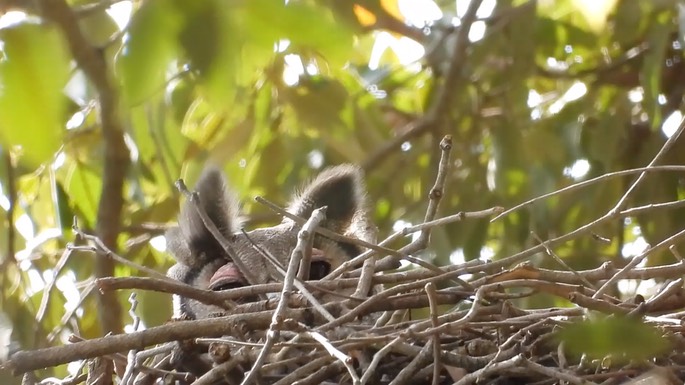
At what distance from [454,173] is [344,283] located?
152cm

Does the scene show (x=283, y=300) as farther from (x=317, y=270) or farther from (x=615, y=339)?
(x=317, y=270)

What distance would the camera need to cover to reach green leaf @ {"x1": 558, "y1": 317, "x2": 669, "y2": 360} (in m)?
0.68

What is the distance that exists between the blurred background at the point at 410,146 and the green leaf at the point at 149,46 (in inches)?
15.0

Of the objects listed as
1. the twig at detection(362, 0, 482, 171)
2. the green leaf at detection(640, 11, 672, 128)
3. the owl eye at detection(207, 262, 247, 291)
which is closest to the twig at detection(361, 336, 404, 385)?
the owl eye at detection(207, 262, 247, 291)

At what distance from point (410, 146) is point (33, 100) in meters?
2.10

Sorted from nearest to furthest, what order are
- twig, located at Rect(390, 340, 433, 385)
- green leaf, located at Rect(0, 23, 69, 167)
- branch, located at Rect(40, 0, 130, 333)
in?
green leaf, located at Rect(0, 23, 69, 167)
branch, located at Rect(40, 0, 130, 333)
twig, located at Rect(390, 340, 433, 385)

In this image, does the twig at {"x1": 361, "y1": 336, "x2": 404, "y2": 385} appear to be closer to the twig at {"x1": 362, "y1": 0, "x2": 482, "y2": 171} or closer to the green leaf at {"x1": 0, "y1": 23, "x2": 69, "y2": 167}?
the green leaf at {"x1": 0, "y1": 23, "x2": 69, "y2": 167}

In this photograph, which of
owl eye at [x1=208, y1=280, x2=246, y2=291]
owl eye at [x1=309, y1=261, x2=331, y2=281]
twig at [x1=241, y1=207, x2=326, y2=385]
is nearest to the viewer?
twig at [x1=241, y1=207, x2=326, y2=385]

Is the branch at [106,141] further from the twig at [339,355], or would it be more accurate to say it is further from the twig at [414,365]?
the twig at [414,365]

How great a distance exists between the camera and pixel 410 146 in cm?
275

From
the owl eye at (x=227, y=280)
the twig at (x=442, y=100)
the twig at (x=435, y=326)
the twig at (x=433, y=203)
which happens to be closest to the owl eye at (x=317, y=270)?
the owl eye at (x=227, y=280)

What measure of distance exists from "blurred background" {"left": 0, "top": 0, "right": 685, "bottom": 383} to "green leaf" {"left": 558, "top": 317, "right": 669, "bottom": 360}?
0.61 meters

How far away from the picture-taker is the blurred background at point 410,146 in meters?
1.66

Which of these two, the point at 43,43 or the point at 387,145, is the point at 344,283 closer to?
the point at 43,43
